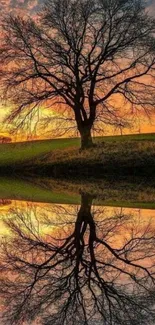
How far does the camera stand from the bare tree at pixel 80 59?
122 feet

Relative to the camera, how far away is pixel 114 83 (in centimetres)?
3894

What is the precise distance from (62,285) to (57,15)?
104 feet

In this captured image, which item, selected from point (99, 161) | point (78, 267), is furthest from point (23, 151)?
point (78, 267)

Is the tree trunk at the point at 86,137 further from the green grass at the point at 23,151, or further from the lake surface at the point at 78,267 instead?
the lake surface at the point at 78,267

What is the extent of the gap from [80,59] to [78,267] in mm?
31197

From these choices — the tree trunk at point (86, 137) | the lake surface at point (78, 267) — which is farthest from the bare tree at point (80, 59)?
the lake surface at point (78, 267)

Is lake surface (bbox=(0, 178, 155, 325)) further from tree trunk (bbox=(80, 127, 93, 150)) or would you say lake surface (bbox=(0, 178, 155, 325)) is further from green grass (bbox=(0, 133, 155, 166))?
green grass (bbox=(0, 133, 155, 166))

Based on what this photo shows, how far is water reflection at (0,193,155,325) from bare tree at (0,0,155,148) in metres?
26.2

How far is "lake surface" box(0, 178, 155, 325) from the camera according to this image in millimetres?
6043

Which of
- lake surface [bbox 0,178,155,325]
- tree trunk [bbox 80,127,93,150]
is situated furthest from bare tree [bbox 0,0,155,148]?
lake surface [bbox 0,178,155,325]

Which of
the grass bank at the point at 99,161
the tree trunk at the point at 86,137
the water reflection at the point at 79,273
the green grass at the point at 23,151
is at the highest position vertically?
the green grass at the point at 23,151

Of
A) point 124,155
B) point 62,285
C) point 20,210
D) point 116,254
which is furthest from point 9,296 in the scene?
point 124,155

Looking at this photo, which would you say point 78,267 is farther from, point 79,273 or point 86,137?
point 86,137

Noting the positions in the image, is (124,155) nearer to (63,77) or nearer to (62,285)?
(63,77)
